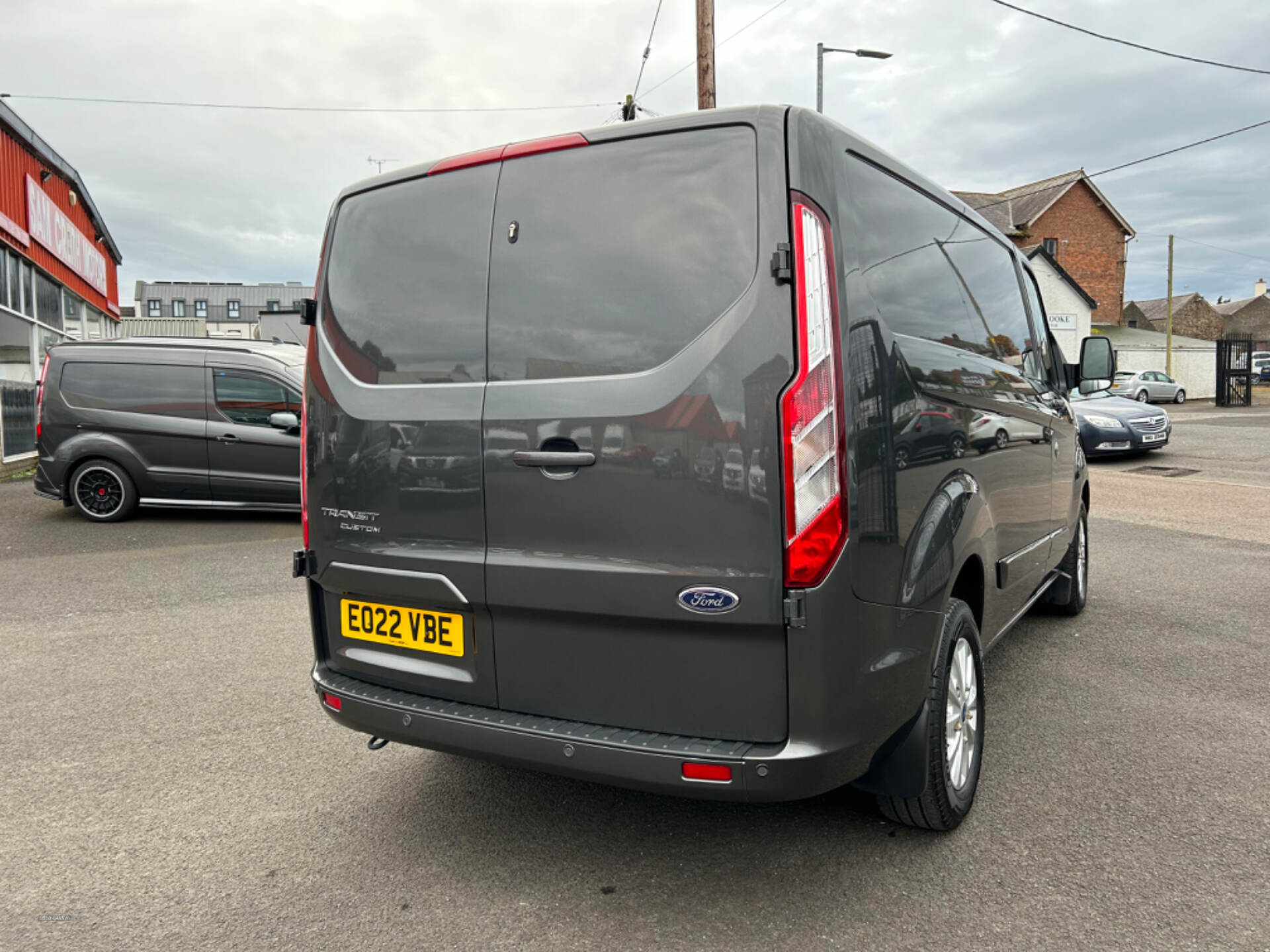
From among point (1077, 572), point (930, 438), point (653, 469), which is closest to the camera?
point (653, 469)

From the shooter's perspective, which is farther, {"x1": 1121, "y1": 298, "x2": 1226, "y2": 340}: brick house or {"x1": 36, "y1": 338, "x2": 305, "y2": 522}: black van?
{"x1": 1121, "y1": 298, "x2": 1226, "y2": 340}: brick house

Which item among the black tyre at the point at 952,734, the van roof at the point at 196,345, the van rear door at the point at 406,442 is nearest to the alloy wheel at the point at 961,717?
the black tyre at the point at 952,734

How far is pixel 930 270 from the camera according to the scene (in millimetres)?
3035

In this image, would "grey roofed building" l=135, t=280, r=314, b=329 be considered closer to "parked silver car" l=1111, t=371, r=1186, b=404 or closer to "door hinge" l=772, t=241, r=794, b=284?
"parked silver car" l=1111, t=371, r=1186, b=404

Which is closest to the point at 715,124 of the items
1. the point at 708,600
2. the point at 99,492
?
the point at 708,600

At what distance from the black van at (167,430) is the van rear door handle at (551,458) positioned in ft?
26.0

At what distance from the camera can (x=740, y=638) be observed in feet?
7.60

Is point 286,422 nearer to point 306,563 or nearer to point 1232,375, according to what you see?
point 306,563

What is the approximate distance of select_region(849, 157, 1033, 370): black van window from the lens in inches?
101

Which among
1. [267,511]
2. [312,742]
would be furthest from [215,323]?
[312,742]

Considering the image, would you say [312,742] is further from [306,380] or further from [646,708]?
[646,708]

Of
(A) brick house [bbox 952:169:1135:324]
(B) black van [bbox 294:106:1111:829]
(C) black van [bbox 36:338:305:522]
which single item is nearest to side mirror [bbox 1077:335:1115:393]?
(B) black van [bbox 294:106:1111:829]

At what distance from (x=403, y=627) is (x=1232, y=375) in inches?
1535

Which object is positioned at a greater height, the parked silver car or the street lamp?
the street lamp
